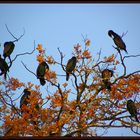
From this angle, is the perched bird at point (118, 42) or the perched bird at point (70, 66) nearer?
the perched bird at point (70, 66)

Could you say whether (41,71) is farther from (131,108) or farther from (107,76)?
(131,108)

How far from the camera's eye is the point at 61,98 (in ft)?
13.5

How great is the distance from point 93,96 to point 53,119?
0.91 m

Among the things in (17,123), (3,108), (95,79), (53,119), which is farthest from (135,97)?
(3,108)

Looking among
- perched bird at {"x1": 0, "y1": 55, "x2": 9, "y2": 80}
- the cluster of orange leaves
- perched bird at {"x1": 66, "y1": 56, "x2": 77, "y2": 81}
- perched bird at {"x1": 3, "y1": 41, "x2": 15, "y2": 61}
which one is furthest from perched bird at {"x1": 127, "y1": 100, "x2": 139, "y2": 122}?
perched bird at {"x1": 3, "y1": 41, "x2": 15, "y2": 61}

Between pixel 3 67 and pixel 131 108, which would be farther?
pixel 3 67

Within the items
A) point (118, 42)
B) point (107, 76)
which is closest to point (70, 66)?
point (107, 76)

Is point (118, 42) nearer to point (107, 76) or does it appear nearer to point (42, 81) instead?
point (107, 76)

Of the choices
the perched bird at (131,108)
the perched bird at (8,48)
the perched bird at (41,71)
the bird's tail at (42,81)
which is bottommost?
the perched bird at (131,108)

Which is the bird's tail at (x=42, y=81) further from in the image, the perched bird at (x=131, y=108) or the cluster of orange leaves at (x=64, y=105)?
the perched bird at (x=131, y=108)

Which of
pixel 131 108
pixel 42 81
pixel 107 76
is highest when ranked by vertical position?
pixel 107 76

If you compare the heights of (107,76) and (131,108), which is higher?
(107,76)

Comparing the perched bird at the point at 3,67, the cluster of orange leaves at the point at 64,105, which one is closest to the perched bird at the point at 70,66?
the cluster of orange leaves at the point at 64,105

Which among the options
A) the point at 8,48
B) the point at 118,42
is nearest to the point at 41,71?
the point at 8,48
